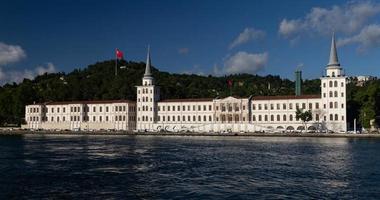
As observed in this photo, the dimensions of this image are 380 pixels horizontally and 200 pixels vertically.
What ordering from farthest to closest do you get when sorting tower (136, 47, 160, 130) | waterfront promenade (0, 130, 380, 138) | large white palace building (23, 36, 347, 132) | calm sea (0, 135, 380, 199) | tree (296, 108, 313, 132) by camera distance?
tower (136, 47, 160, 130), large white palace building (23, 36, 347, 132), tree (296, 108, 313, 132), waterfront promenade (0, 130, 380, 138), calm sea (0, 135, 380, 199)

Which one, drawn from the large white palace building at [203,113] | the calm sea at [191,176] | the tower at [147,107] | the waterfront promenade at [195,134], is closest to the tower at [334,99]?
the large white palace building at [203,113]

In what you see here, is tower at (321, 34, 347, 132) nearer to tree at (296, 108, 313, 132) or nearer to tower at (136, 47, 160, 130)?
tree at (296, 108, 313, 132)

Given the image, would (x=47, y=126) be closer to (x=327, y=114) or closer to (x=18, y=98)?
(x=18, y=98)

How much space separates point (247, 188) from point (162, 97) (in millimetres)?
111420

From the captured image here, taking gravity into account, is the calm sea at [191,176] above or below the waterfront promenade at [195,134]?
below

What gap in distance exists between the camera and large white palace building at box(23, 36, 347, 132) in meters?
104

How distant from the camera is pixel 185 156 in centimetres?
Answer: 5409

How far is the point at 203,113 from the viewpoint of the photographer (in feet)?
382

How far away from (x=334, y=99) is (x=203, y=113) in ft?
98.1

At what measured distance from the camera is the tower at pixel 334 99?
336 ft

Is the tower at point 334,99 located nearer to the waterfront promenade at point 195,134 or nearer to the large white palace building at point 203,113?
the large white palace building at point 203,113

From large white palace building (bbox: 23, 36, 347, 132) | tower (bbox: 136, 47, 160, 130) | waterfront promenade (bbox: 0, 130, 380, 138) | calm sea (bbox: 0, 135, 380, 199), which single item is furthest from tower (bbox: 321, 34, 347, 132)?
calm sea (bbox: 0, 135, 380, 199)

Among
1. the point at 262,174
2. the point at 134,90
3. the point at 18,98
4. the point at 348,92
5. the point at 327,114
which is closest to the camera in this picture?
the point at 262,174

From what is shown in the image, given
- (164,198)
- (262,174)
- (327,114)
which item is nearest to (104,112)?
(327,114)
